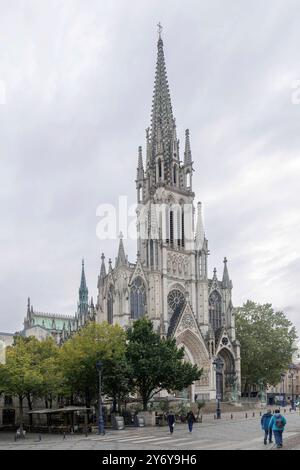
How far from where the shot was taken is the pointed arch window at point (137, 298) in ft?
251

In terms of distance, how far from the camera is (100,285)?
81.2 meters

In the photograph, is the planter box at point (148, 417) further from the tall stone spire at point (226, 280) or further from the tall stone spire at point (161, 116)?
the tall stone spire at point (161, 116)

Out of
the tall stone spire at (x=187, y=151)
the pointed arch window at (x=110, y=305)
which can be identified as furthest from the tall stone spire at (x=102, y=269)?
the tall stone spire at (x=187, y=151)

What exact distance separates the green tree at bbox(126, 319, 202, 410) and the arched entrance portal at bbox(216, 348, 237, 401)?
29692 mm

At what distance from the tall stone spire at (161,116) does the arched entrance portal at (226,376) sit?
32231mm

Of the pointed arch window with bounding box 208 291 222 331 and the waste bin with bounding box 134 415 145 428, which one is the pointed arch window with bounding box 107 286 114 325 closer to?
the pointed arch window with bounding box 208 291 222 331

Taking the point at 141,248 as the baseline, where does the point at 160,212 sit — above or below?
above

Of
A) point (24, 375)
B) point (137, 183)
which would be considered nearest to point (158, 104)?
point (137, 183)

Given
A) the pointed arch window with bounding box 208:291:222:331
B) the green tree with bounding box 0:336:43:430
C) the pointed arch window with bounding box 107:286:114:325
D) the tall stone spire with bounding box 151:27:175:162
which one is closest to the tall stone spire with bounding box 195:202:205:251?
the pointed arch window with bounding box 208:291:222:331

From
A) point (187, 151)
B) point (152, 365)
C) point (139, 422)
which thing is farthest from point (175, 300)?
point (139, 422)

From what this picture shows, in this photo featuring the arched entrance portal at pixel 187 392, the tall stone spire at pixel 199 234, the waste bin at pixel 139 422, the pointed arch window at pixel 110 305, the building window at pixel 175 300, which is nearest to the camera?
the waste bin at pixel 139 422

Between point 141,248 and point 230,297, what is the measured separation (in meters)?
15.7

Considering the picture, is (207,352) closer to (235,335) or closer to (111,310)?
(235,335)
